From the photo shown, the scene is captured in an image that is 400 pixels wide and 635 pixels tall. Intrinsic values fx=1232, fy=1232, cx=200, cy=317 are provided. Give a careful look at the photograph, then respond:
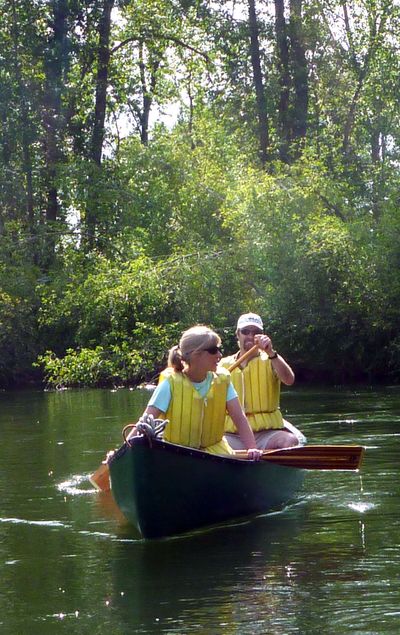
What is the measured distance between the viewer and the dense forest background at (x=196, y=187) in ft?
66.3

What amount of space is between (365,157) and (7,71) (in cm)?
1111

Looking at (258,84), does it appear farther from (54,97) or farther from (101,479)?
(101,479)

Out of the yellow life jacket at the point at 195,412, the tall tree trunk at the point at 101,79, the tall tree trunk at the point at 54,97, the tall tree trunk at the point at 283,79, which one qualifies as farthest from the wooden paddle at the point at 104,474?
the tall tree trunk at the point at 283,79

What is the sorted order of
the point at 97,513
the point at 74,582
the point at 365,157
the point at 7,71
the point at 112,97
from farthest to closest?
the point at 365,157 → the point at 112,97 → the point at 7,71 → the point at 97,513 → the point at 74,582

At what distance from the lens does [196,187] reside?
2569 cm

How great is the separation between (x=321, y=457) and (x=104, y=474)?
1.71 meters

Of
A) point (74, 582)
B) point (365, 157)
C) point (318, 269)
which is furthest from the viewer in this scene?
point (365, 157)

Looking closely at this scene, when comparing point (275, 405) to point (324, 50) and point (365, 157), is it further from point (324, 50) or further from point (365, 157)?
point (365, 157)

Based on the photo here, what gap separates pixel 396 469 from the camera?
9781mm

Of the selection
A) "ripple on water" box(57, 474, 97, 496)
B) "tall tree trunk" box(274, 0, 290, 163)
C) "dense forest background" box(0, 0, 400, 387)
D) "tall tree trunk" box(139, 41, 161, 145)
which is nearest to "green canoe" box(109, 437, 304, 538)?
"ripple on water" box(57, 474, 97, 496)

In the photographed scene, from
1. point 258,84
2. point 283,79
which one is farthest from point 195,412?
point 283,79

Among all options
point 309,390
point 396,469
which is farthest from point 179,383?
point 309,390

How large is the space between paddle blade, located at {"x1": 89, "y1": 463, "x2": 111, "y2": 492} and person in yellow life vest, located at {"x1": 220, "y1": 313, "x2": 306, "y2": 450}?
36.8 inches

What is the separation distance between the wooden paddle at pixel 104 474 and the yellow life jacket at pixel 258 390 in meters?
0.10
